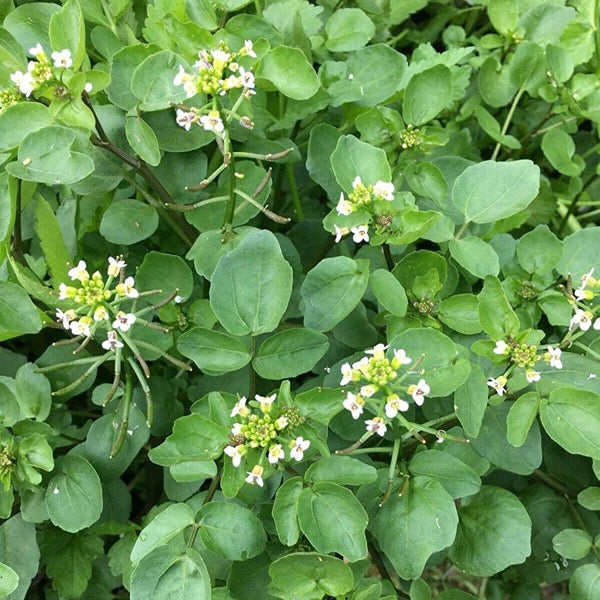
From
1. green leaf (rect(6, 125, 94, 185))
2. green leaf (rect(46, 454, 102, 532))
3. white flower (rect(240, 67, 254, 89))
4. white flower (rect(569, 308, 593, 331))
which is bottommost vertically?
green leaf (rect(46, 454, 102, 532))

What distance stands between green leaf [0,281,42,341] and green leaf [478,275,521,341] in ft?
2.32

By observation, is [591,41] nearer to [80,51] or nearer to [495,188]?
[495,188]

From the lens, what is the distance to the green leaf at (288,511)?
1.04 metres

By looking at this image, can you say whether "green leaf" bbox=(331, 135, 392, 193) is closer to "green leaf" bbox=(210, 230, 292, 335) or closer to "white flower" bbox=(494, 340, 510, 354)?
"green leaf" bbox=(210, 230, 292, 335)

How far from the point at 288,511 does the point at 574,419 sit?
1.49 ft

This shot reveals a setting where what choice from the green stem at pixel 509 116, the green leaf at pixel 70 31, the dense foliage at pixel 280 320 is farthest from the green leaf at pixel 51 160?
the green stem at pixel 509 116

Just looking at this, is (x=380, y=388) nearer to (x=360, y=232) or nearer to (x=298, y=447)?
(x=298, y=447)

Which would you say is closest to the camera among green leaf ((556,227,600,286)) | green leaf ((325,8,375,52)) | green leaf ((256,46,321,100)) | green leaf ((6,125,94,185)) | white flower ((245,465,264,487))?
white flower ((245,465,264,487))

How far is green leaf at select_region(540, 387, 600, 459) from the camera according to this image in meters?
1.07

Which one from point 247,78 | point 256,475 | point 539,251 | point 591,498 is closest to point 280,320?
point 256,475

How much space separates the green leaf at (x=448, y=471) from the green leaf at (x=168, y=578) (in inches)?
14.9

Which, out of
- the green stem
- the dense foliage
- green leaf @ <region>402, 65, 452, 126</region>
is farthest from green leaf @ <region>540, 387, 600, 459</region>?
the green stem

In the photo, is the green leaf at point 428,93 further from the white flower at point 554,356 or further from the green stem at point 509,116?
the white flower at point 554,356

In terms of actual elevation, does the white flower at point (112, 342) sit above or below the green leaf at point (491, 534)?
above
